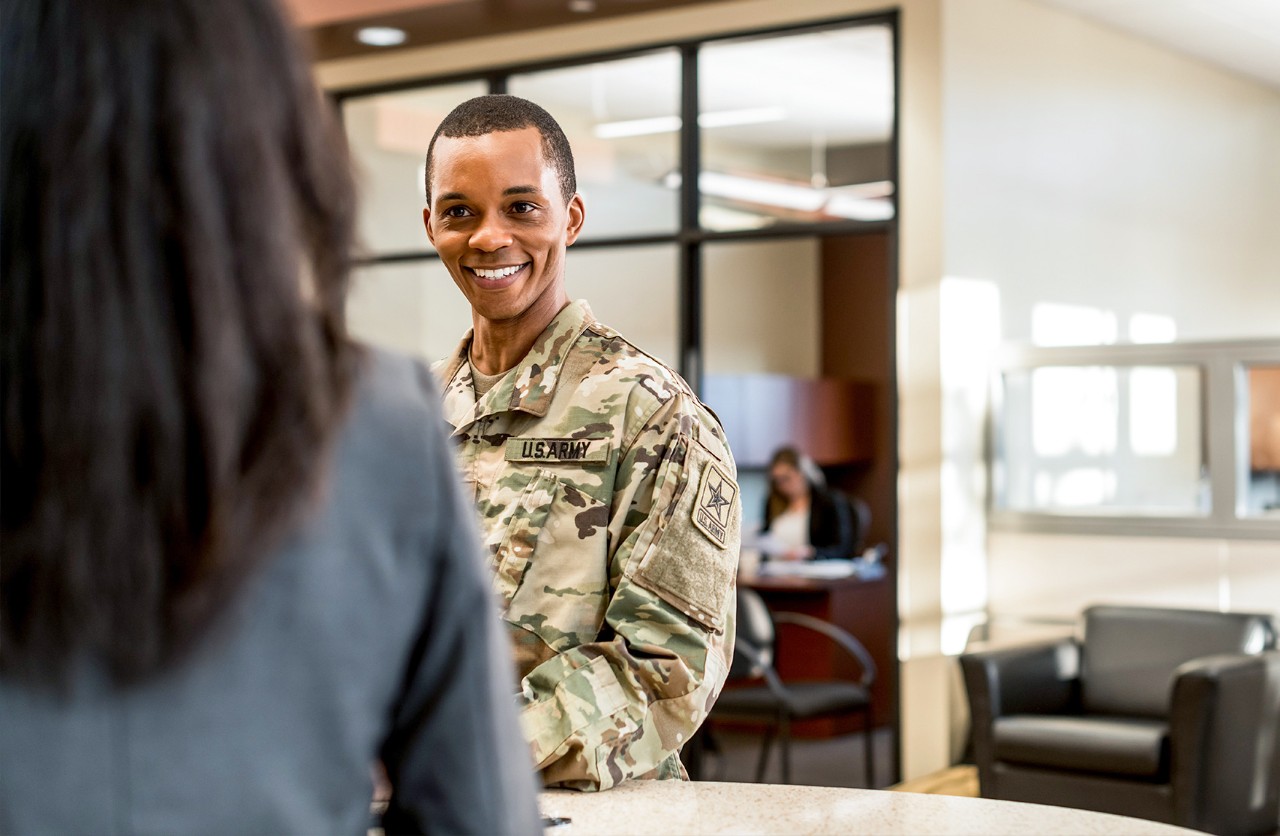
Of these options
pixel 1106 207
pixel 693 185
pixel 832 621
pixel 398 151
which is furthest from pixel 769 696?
pixel 398 151

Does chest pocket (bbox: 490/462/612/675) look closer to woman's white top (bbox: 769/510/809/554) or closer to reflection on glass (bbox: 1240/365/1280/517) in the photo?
reflection on glass (bbox: 1240/365/1280/517)

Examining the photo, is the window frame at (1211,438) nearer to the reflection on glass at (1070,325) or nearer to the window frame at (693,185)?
the reflection on glass at (1070,325)

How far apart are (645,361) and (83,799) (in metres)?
1.14

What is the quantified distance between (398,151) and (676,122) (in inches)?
63.2

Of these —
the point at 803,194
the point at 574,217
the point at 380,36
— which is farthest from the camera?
the point at 380,36

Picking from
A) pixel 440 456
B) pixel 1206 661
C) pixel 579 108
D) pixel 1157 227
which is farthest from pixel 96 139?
pixel 1157 227

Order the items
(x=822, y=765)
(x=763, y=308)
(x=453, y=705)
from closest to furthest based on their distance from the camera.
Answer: (x=453, y=705) → (x=822, y=765) → (x=763, y=308)

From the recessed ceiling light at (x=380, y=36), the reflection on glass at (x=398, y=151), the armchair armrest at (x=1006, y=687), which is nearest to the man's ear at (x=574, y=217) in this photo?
the armchair armrest at (x=1006, y=687)

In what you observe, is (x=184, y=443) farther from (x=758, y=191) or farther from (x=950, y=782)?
(x=758, y=191)

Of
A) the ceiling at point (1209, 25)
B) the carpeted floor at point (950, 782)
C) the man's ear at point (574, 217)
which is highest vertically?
the ceiling at point (1209, 25)

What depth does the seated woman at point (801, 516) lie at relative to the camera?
7906 millimetres

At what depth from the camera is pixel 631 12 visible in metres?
6.40

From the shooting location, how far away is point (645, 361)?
1807 millimetres

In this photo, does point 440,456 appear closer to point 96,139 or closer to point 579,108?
point 96,139
